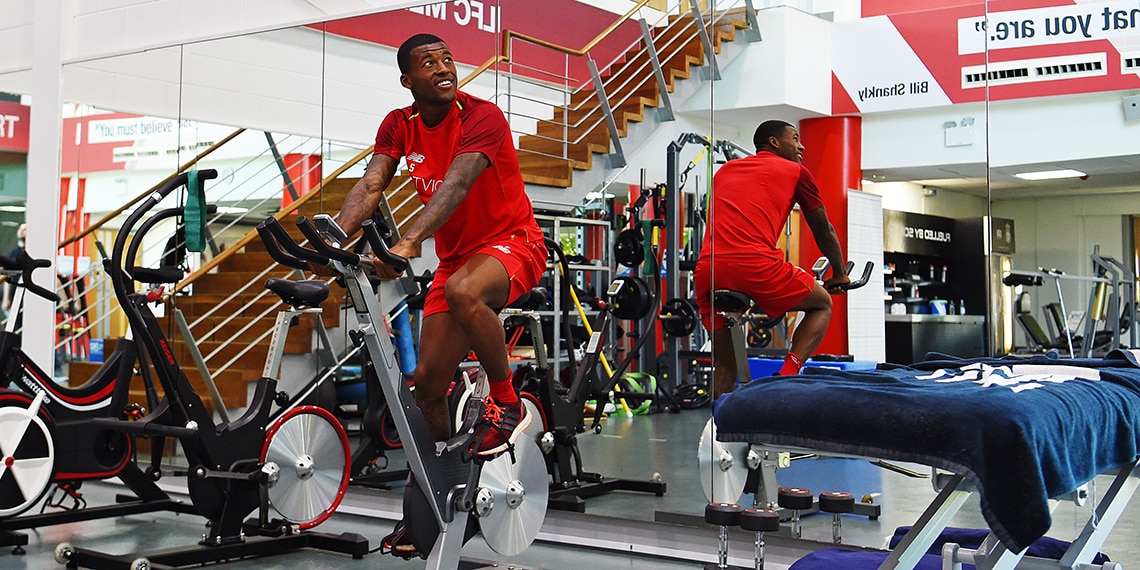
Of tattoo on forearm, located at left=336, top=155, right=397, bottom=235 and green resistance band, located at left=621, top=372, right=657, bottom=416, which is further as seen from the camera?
green resistance band, located at left=621, top=372, right=657, bottom=416

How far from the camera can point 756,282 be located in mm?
4016

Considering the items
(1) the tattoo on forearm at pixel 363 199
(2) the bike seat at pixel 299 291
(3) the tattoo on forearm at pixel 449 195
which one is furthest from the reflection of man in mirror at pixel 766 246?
(2) the bike seat at pixel 299 291

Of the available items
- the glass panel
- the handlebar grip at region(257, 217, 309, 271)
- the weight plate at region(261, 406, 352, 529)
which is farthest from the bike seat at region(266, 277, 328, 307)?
the glass panel

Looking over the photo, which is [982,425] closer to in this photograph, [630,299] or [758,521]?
[758,521]

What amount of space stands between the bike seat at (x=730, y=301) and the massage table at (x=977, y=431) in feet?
4.96

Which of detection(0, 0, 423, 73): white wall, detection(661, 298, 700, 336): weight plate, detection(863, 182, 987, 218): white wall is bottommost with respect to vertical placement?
detection(661, 298, 700, 336): weight plate

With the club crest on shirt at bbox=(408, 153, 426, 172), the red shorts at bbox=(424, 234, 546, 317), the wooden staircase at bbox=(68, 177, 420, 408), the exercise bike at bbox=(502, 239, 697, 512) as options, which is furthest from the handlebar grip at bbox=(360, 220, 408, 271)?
the wooden staircase at bbox=(68, 177, 420, 408)

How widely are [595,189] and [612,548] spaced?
4.96 feet

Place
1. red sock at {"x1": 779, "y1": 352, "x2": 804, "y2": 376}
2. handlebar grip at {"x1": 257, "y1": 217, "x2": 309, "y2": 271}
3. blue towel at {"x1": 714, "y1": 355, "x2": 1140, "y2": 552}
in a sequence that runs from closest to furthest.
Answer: blue towel at {"x1": 714, "y1": 355, "x2": 1140, "y2": 552}, handlebar grip at {"x1": 257, "y1": 217, "x2": 309, "y2": 271}, red sock at {"x1": 779, "y1": 352, "x2": 804, "y2": 376}

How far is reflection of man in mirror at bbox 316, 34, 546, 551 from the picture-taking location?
137 inches

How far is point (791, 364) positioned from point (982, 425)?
6.29 ft

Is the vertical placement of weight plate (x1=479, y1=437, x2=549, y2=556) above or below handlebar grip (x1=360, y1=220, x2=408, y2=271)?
below

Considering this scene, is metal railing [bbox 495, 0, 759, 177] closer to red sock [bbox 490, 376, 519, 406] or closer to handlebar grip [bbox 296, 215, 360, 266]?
red sock [bbox 490, 376, 519, 406]

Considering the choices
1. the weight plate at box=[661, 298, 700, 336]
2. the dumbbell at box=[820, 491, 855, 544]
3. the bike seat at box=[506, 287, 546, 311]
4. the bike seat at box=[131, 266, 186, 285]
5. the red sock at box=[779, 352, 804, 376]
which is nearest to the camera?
the dumbbell at box=[820, 491, 855, 544]
